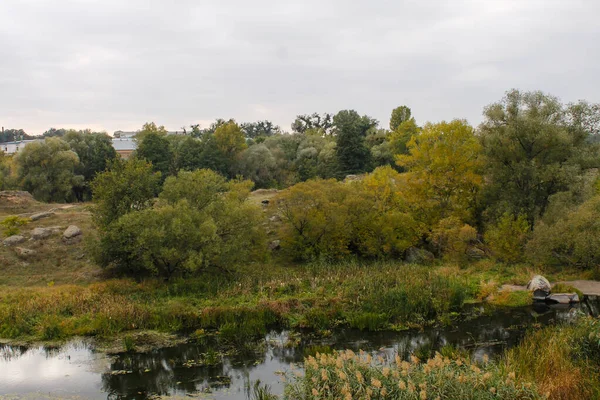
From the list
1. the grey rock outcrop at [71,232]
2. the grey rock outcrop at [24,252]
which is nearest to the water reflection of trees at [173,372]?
the grey rock outcrop at [24,252]

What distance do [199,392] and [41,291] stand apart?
44.6 ft

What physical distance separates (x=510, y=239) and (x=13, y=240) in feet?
103

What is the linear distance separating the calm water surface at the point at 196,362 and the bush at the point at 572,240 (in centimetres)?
678

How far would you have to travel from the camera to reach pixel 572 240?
27.3 meters

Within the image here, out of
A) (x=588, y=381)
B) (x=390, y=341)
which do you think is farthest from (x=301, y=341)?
(x=588, y=381)

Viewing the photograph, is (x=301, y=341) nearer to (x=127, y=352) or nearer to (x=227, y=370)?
(x=227, y=370)

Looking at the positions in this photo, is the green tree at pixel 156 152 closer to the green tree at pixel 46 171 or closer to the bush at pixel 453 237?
the green tree at pixel 46 171

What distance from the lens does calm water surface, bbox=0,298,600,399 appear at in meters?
15.6

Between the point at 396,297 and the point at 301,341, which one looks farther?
the point at 396,297

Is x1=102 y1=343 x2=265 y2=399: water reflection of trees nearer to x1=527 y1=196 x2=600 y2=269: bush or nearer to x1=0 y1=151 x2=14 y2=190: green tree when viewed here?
x1=527 y1=196 x2=600 y2=269: bush

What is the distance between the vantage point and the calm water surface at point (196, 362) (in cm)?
1564

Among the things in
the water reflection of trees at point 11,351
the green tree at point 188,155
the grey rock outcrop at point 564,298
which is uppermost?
the green tree at point 188,155

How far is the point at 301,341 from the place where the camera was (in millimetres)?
19516

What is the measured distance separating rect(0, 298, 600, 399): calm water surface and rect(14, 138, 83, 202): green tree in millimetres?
35205
